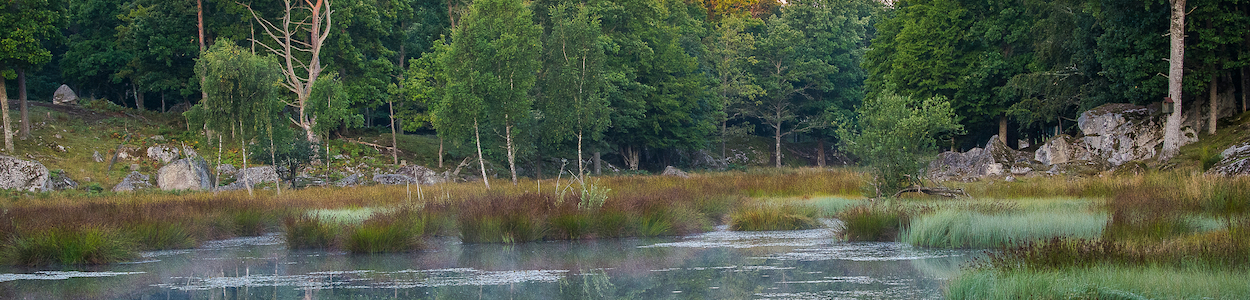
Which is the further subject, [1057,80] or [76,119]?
[76,119]

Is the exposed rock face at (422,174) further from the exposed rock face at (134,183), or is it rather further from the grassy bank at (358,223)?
the grassy bank at (358,223)

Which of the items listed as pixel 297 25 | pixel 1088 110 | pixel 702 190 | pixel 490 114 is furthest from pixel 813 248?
pixel 297 25

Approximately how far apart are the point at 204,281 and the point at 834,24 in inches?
2117

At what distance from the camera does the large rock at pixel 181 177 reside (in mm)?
32469

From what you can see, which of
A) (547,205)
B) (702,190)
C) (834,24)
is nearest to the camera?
(547,205)

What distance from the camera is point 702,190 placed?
69.9 ft

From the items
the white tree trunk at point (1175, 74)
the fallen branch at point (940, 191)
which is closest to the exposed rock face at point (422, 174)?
the fallen branch at point (940, 191)

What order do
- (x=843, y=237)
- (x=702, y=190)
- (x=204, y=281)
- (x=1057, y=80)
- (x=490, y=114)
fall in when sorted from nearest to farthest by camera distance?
(x=204, y=281), (x=843, y=237), (x=702, y=190), (x=490, y=114), (x=1057, y=80)

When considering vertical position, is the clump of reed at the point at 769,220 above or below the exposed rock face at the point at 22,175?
below

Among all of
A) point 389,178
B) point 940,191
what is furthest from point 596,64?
point 940,191

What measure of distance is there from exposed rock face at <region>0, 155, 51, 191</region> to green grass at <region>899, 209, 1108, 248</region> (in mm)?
28318

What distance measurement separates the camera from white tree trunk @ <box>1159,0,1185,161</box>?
2367cm

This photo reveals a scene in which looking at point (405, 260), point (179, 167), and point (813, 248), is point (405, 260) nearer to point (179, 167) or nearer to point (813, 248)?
point (813, 248)

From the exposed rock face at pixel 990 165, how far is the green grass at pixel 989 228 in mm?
15060
